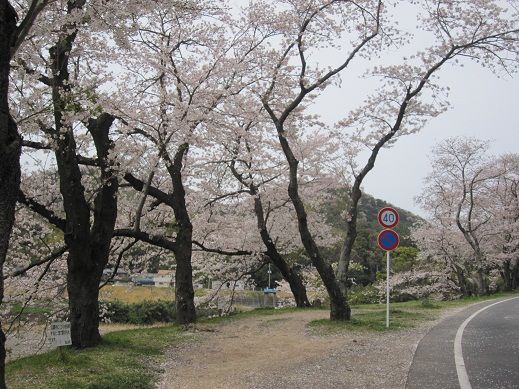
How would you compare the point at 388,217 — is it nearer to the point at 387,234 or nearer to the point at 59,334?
the point at 387,234

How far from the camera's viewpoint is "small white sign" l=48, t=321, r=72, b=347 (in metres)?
7.70

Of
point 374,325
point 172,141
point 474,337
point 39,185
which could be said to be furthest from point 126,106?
point 474,337

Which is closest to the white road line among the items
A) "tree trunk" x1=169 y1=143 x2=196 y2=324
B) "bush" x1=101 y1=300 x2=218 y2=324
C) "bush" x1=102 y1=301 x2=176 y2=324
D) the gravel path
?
the gravel path

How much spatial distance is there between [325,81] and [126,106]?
504cm

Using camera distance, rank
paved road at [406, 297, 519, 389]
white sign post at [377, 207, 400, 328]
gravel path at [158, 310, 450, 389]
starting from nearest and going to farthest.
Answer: paved road at [406, 297, 519, 389]
gravel path at [158, 310, 450, 389]
white sign post at [377, 207, 400, 328]

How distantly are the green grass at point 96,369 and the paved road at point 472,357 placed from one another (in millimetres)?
3695

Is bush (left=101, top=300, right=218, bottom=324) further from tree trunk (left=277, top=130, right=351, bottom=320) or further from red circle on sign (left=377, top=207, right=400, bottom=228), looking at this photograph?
red circle on sign (left=377, top=207, right=400, bottom=228)

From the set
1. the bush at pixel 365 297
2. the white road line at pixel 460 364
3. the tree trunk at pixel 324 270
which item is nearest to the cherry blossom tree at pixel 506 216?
the bush at pixel 365 297

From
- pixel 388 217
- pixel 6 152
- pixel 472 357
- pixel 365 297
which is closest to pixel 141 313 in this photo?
pixel 365 297

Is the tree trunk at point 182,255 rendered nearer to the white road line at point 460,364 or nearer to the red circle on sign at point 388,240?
the red circle on sign at point 388,240

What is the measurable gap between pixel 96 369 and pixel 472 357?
5.65 metres

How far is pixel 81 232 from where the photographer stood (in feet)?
30.1

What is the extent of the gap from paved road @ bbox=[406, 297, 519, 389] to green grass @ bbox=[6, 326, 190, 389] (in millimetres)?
3695

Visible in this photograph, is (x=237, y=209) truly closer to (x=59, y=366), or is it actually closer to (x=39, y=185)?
(x=39, y=185)
